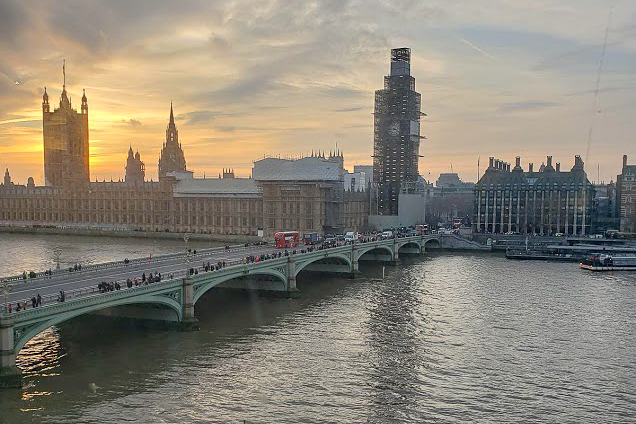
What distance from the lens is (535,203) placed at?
141 meters

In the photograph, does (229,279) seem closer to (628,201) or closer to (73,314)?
(73,314)

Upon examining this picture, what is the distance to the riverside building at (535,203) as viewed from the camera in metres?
136

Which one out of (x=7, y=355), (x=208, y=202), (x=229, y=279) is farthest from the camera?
(x=208, y=202)

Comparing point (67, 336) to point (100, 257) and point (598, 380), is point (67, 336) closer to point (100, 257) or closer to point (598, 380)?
point (598, 380)

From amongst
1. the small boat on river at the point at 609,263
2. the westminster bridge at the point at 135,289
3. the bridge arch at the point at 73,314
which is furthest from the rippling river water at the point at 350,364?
the small boat on river at the point at 609,263

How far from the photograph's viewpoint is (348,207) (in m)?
139

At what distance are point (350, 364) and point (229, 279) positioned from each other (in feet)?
70.0

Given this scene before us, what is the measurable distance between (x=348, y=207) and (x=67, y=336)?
100 metres

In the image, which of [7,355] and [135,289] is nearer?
[7,355]

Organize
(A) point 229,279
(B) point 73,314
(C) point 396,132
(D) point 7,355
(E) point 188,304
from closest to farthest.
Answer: (D) point 7,355 < (B) point 73,314 < (E) point 188,304 < (A) point 229,279 < (C) point 396,132

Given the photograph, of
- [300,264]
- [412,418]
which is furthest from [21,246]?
[412,418]

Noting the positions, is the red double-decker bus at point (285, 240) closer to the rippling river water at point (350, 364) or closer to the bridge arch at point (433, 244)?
the rippling river water at point (350, 364)

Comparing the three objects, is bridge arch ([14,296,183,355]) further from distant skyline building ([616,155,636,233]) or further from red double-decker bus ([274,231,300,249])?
distant skyline building ([616,155,636,233])

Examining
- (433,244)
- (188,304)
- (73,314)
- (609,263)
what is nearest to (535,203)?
(433,244)
